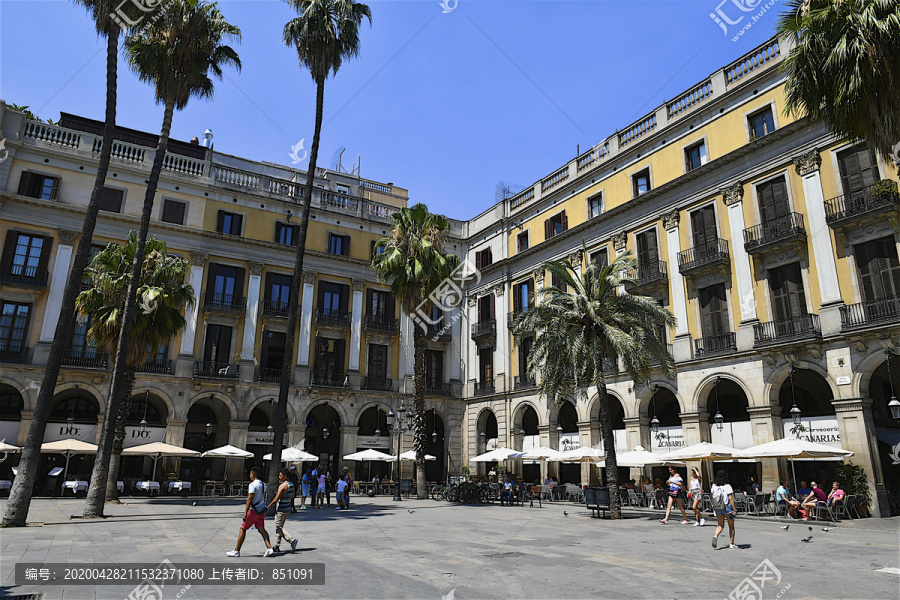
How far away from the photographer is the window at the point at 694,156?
28.4m

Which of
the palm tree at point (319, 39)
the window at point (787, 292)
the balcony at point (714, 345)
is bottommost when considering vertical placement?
the balcony at point (714, 345)

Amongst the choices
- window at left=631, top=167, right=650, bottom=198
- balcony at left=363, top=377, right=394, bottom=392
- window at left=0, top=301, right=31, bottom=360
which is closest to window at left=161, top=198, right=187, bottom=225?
window at left=0, top=301, right=31, bottom=360

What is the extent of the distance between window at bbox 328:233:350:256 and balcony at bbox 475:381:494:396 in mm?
12617

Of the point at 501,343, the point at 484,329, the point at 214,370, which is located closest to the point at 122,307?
the point at 214,370

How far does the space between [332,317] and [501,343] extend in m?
11.2

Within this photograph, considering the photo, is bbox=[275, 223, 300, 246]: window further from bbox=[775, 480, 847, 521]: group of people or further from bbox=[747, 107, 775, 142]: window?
bbox=[775, 480, 847, 521]: group of people

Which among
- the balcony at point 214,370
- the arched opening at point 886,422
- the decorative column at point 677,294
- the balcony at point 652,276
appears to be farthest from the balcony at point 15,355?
the arched opening at point 886,422

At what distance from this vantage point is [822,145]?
23.2m

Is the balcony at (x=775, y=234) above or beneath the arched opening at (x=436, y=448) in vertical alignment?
above

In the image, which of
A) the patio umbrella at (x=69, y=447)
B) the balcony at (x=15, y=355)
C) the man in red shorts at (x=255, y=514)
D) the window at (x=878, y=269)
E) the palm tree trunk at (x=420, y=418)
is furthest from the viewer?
the palm tree trunk at (x=420, y=418)

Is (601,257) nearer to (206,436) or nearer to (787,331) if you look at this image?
(787,331)

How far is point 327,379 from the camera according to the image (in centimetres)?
3697

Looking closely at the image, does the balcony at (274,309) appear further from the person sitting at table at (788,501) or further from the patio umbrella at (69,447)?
the person sitting at table at (788,501)

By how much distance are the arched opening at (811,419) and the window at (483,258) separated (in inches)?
825
